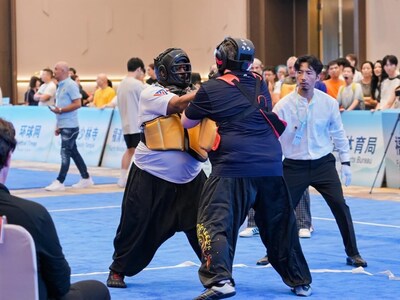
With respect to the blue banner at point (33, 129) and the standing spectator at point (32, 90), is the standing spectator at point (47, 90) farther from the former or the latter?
the standing spectator at point (32, 90)

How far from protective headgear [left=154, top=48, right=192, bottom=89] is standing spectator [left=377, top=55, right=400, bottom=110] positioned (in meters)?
8.13

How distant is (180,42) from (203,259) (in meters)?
22.0

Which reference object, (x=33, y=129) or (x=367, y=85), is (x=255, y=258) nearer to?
(x=367, y=85)

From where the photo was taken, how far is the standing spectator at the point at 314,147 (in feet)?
27.3

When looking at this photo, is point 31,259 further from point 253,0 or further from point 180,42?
point 180,42

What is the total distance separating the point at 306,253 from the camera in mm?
9164

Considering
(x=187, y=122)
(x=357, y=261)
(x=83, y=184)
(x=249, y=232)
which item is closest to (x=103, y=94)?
(x=83, y=184)

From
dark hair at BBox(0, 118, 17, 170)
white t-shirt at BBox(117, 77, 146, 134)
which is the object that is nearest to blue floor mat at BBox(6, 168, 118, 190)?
white t-shirt at BBox(117, 77, 146, 134)

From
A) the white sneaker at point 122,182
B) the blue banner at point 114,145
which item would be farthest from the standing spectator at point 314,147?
the blue banner at point 114,145

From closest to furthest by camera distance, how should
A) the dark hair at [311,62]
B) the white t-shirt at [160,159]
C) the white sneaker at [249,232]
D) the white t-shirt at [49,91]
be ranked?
1. the white t-shirt at [160,159]
2. the dark hair at [311,62]
3. the white sneaker at [249,232]
4. the white t-shirt at [49,91]

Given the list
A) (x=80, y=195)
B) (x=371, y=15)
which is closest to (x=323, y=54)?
(x=371, y=15)

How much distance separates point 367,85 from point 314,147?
26.9 feet

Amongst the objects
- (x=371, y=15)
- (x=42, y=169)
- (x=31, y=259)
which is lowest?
(x=42, y=169)

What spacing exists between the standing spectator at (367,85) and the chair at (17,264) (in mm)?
12131
